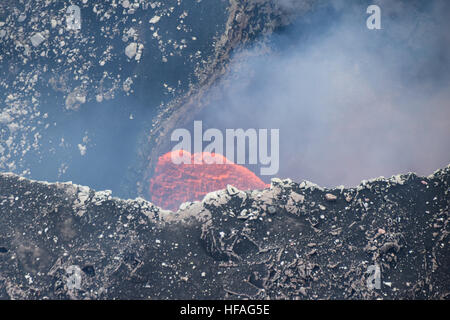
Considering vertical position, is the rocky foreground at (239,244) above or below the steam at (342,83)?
below

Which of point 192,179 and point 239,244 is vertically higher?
point 192,179

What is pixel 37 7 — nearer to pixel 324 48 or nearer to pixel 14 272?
pixel 14 272

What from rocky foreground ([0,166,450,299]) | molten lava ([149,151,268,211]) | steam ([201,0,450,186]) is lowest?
rocky foreground ([0,166,450,299])

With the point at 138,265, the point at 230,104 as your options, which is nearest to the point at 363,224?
the point at 138,265

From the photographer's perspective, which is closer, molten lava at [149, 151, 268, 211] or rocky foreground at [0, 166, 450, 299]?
rocky foreground at [0, 166, 450, 299]

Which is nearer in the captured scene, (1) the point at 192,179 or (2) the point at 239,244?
(2) the point at 239,244
